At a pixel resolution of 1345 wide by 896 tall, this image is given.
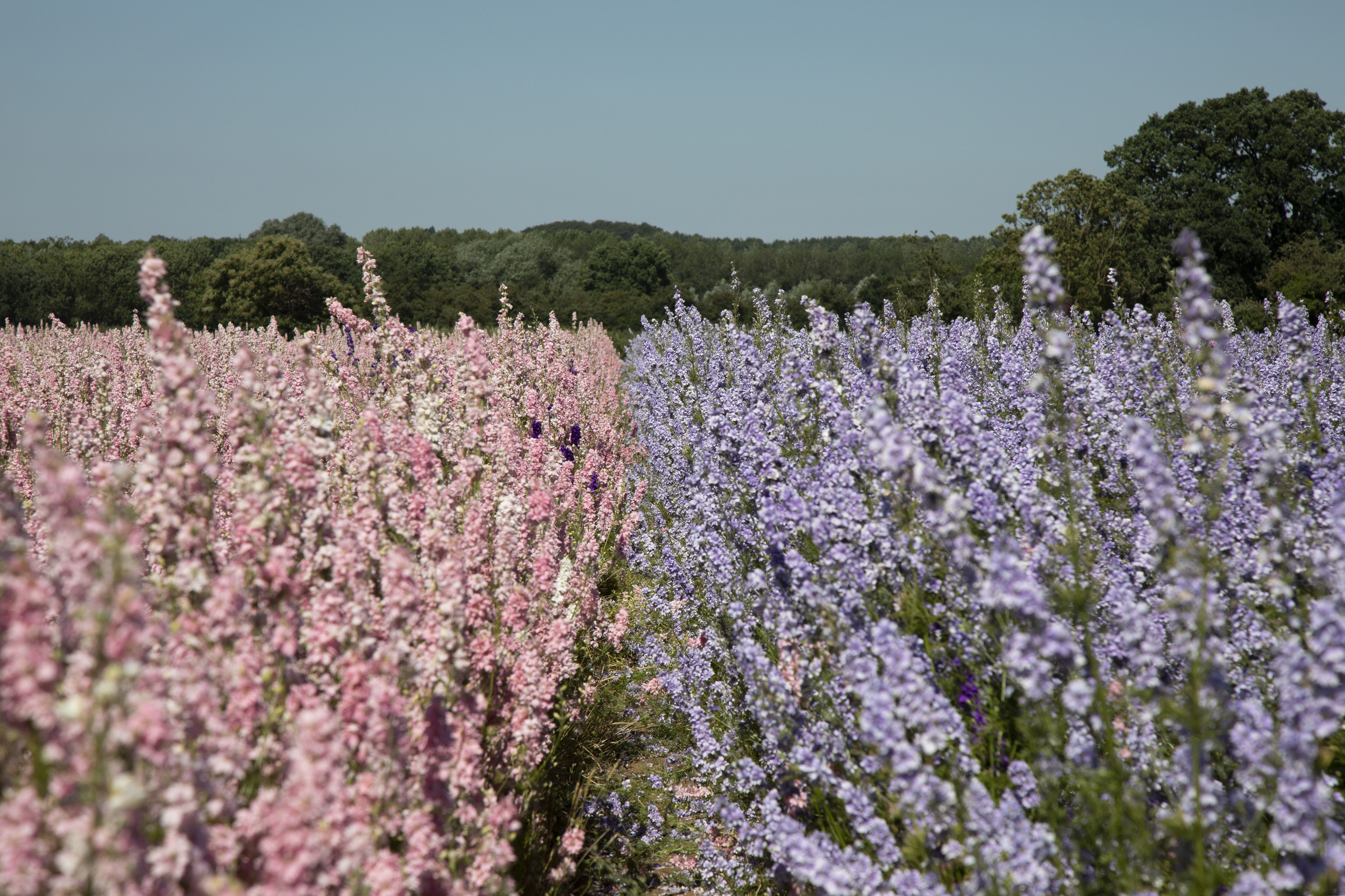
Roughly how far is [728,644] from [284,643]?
7.36 ft

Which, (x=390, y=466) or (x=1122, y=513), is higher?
(x=390, y=466)

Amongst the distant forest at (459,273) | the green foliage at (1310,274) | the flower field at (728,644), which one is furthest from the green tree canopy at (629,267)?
the flower field at (728,644)

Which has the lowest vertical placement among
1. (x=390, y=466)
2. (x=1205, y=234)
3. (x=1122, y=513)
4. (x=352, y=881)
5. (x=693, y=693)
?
(x=693, y=693)

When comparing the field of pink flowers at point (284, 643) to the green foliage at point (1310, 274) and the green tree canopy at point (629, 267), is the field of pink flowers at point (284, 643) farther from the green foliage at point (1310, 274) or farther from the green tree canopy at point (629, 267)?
the green tree canopy at point (629, 267)

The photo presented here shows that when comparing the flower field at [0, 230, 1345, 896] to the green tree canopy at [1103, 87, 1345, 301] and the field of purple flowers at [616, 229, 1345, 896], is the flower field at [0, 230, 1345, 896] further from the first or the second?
the green tree canopy at [1103, 87, 1345, 301]

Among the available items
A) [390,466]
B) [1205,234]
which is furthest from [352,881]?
[1205,234]

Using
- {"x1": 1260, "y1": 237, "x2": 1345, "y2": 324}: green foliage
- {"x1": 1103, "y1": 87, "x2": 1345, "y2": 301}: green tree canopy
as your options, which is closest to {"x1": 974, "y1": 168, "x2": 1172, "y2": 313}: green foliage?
{"x1": 1260, "y1": 237, "x2": 1345, "y2": 324}: green foliage

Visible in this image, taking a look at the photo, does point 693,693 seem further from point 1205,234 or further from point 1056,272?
point 1205,234

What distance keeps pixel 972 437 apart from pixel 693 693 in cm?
210

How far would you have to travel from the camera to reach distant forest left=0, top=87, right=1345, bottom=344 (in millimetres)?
22125

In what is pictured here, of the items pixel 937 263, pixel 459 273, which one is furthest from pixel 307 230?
pixel 937 263

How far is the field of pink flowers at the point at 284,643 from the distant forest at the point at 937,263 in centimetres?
382

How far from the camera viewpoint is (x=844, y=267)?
55125 mm

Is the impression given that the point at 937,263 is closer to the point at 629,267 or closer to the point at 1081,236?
the point at 1081,236
